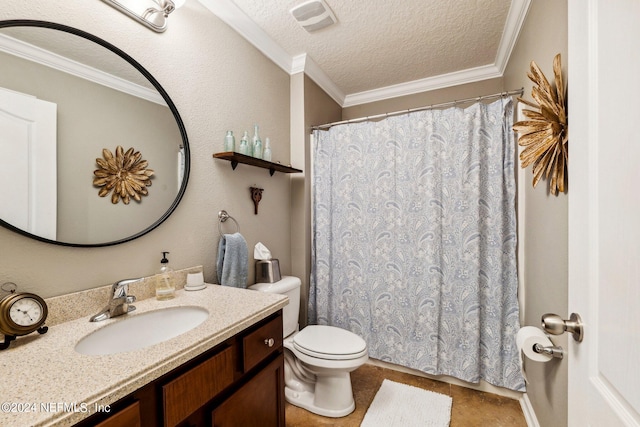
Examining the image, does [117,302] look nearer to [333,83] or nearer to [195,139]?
[195,139]

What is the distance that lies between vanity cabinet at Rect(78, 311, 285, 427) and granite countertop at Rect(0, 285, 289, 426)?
40 millimetres

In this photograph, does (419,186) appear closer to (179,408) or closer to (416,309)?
(416,309)

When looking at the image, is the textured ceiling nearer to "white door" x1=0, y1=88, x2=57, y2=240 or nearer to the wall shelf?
the wall shelf

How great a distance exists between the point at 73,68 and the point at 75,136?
0.25 m

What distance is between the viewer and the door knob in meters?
0.63

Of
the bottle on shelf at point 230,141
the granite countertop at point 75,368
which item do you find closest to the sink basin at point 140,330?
→ the granite countertop at point 75,368

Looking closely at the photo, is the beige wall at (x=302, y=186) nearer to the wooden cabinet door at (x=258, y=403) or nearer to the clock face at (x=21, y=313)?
the wooden cabinet door at (x=258, y=403)

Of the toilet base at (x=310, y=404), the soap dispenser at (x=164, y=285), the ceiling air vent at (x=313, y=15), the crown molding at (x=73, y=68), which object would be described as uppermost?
the ceiling air vent at (x=313, y=15)

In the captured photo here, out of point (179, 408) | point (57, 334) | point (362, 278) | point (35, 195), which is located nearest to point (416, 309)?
point (362, 278)

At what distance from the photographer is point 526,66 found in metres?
1.58

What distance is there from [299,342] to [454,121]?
5.82 feet

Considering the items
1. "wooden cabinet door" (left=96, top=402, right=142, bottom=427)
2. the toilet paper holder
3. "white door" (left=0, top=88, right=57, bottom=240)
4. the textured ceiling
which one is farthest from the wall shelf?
the toilet paper holder

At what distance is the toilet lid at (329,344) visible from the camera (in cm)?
157

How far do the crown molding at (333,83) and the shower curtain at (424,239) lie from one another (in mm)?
514
